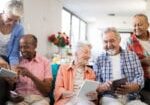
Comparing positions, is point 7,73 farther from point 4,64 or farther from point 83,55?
point 83,55

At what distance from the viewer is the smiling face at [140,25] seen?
2.88 meters

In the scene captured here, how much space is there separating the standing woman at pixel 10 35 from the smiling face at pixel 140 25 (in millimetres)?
1079

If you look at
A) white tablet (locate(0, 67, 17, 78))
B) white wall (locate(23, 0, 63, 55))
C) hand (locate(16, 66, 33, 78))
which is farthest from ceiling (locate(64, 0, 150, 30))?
white tablet (locate(0, 67, 17, 78))

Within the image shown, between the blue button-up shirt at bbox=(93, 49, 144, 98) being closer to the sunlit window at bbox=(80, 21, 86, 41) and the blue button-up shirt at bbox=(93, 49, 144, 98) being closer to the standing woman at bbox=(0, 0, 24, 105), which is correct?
the standing woman at bbox=(0, 0, 24, 105)

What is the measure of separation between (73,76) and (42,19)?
4361mm

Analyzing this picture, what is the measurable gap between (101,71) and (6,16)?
3.08 feet

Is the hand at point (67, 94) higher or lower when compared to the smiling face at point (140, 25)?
lower

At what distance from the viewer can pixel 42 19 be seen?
265 inches

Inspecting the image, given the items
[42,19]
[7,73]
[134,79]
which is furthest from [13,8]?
[42,19]

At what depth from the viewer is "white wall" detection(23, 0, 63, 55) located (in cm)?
591

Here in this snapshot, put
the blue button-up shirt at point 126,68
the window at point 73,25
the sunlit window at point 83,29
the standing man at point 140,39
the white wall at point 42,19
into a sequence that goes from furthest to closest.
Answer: the sunlit window at point 83,29 < the window at point 73,25 < the white wall at point 42,19 < the standing man at point 140,39 < the blue button-up shirt at point 126,68

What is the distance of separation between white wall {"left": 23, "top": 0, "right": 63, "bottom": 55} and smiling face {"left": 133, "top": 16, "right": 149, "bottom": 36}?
313cm

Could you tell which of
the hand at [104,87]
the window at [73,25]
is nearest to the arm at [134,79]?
the hand at [104,87]

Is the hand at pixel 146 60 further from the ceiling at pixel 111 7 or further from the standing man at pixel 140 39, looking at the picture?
the ceiling at pixel 111 7
